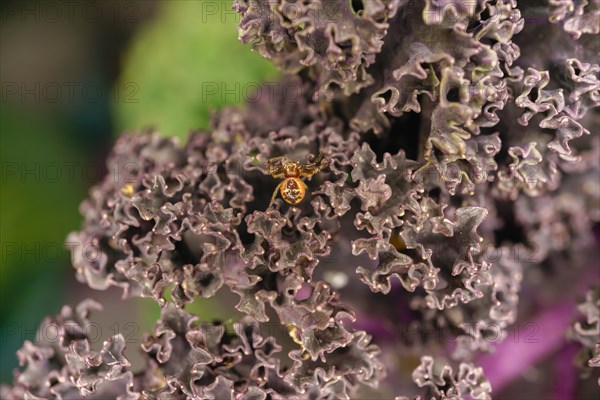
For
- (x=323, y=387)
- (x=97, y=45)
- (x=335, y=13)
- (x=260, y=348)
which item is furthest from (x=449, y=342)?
(x=97, y=45)

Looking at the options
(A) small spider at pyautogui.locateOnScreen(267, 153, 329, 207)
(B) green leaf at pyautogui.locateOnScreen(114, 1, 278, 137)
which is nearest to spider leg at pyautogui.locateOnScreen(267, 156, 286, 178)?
(A) small spider at pyautogui.locateOnScreen(267, 153, 329, 207)

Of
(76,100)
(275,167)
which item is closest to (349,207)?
(275,167)

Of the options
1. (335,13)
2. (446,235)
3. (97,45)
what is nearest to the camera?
(335,13)

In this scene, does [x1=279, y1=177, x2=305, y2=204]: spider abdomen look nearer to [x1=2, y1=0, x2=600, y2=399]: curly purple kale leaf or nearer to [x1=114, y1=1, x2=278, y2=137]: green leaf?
[x1=2, y1=0, x2=600, y2=399]: curly purple kale leaf

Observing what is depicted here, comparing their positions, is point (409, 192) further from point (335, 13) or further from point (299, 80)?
point (299, 80)

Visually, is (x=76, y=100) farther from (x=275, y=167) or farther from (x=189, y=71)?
(x=275, y=167)

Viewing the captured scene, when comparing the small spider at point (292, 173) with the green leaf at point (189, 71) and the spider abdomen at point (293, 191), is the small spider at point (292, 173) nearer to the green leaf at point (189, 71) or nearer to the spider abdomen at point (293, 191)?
the spider abdomen at point (293, 191)
